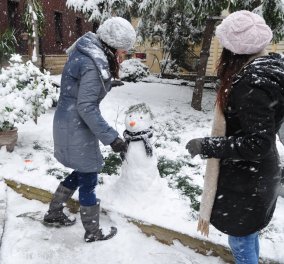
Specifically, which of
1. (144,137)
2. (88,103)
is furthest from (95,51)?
(144,137)

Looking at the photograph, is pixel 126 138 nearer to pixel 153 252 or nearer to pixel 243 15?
pixel 153 252

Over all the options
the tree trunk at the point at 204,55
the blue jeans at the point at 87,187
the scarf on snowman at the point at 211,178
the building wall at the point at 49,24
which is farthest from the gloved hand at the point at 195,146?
the building wall at the point at 49,24

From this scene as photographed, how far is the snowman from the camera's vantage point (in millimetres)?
3900

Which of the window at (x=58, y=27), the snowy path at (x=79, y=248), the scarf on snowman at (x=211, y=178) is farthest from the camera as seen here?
the window at (x=58, y=27)

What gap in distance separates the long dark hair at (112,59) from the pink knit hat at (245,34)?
46.5 inches

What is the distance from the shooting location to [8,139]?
5457 millimetres

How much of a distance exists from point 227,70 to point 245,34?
220mm

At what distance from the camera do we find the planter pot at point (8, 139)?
541cm

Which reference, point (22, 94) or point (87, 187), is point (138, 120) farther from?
point (22, 94)

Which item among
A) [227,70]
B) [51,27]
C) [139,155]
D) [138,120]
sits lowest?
[51,27]

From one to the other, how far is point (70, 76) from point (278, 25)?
6.53 m

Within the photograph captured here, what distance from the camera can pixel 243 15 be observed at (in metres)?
2.09

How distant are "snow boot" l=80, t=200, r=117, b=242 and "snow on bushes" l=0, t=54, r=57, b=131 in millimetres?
2457

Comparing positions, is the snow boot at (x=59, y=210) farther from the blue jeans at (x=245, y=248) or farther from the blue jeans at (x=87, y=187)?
the blue jeans at (x=245, y=248)
